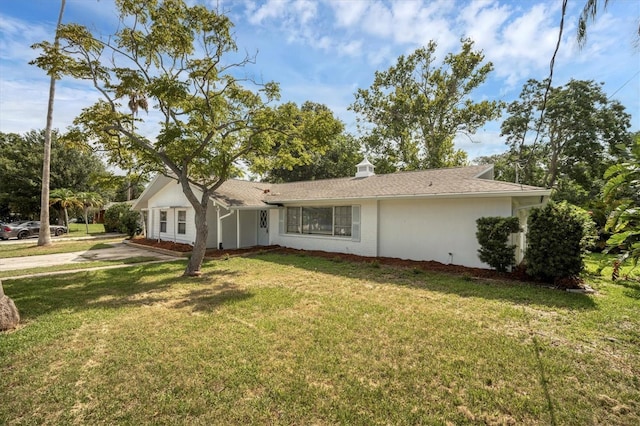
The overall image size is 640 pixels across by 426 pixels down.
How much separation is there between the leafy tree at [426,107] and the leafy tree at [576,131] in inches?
170

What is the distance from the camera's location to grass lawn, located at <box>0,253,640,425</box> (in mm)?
2949

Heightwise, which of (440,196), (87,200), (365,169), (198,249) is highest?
(365,169)

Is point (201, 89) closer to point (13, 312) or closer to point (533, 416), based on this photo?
point (13, 312)

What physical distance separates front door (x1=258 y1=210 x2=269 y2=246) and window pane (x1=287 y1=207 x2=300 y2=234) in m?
1.56

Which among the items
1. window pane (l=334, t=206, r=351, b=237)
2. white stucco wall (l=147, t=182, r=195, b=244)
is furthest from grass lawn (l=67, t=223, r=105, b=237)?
window pane (l=334, t=206, r=351, b=237)

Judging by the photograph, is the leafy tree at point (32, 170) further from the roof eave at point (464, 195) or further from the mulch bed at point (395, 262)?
the roof eave at point (464, 195)

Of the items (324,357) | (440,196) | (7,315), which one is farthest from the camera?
(440,196)

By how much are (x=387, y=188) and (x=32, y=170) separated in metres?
31.8

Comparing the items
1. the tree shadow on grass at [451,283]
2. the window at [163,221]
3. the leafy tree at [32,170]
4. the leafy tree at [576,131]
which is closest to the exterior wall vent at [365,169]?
the tree shadow on grass at [451,283]

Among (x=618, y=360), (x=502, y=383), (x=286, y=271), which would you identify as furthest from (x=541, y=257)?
(x=286, y=271)

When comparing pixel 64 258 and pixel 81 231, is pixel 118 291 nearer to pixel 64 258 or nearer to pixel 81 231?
pixel 64 258

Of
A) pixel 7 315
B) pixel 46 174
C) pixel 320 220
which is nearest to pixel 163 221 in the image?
pixel 46 174

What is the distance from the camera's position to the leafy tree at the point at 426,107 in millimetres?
23469

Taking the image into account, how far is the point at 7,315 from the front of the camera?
5.02 metres
